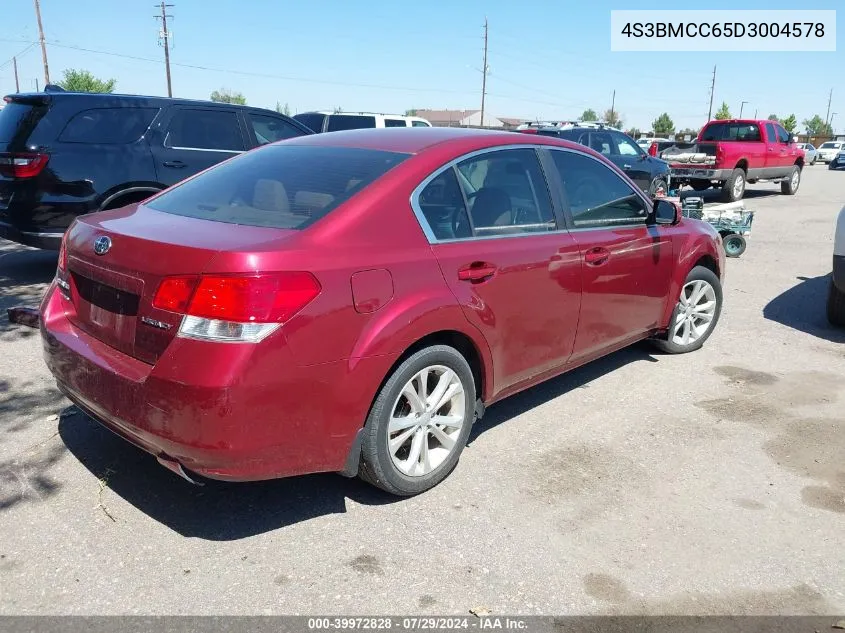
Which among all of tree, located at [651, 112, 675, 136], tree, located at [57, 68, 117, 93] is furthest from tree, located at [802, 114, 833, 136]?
tree, located at [57, 68, 117, 93]

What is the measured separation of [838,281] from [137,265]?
223 inches

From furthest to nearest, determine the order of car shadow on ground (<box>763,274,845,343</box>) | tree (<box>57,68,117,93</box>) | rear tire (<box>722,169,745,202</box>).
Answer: tree (<box>57,68,117,93</box>) < rear tire (<box>722,169,745,202</box>) < car shadow on ground (<box>763,274,845,343</box>)

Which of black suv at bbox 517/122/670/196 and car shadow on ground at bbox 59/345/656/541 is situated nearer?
car shadow on ground at bbox 59/345/656/541

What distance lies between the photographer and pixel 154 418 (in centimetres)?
282

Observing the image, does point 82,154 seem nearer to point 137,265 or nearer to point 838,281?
point 137,265

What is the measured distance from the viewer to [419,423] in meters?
3.40

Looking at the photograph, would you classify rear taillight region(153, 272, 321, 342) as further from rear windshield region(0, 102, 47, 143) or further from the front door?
rear windshield region(0, 102, 47, 143)

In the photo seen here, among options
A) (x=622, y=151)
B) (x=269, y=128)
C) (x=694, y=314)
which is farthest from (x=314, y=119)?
(x=694, y=314)

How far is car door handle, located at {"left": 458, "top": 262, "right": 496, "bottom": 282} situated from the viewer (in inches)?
136

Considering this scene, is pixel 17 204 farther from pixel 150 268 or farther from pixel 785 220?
pixel 785 220

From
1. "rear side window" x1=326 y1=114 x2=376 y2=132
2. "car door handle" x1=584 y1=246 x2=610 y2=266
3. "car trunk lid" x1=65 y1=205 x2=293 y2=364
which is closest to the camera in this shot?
"car trunk lid" x1=65 y1=205 x2=293 y2=364

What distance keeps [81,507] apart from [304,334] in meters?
1.45

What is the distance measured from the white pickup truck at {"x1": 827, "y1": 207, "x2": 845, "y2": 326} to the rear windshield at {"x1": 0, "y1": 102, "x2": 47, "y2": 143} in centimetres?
715

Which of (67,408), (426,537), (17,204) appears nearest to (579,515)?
(426,537)
